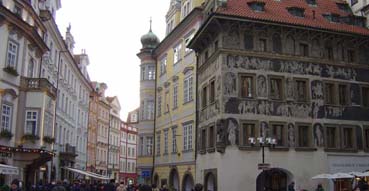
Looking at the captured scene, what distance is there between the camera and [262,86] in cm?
2878

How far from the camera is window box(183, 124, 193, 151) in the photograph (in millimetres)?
Answer: 34550

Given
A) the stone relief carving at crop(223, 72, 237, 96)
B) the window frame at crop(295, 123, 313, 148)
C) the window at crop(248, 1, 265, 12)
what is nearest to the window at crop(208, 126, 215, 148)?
the stone relief carving at crop(223, 72, 237, 96)

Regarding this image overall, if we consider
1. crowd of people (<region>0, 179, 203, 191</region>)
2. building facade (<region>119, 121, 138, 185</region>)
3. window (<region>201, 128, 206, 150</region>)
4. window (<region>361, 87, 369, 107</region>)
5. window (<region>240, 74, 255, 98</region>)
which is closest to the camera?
crowd of people (<region>0, 179, 203, 191</region>)

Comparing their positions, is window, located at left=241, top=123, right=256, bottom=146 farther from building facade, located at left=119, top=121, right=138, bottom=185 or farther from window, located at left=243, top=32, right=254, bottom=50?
building facade, located at left=119, top=121, right=138, bottom=185

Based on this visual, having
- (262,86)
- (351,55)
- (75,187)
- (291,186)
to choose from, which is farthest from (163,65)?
(75,187)

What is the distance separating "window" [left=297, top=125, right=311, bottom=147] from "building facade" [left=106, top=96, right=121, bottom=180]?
57.0 meters

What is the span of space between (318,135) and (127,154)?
239ft

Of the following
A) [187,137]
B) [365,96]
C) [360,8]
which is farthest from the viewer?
[187,137]

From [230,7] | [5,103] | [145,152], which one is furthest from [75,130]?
[230,7]

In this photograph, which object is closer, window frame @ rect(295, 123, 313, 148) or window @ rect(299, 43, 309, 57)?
window frame @ rect(295, 123, 313, 148)

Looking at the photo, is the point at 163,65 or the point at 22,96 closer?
the point at 22,96

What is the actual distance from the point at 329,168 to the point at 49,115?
1877 centimetres

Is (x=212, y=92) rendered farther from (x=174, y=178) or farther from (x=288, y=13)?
(x=174, y=178)

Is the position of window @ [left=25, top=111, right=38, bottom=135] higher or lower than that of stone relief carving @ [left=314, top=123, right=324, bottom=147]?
higher
